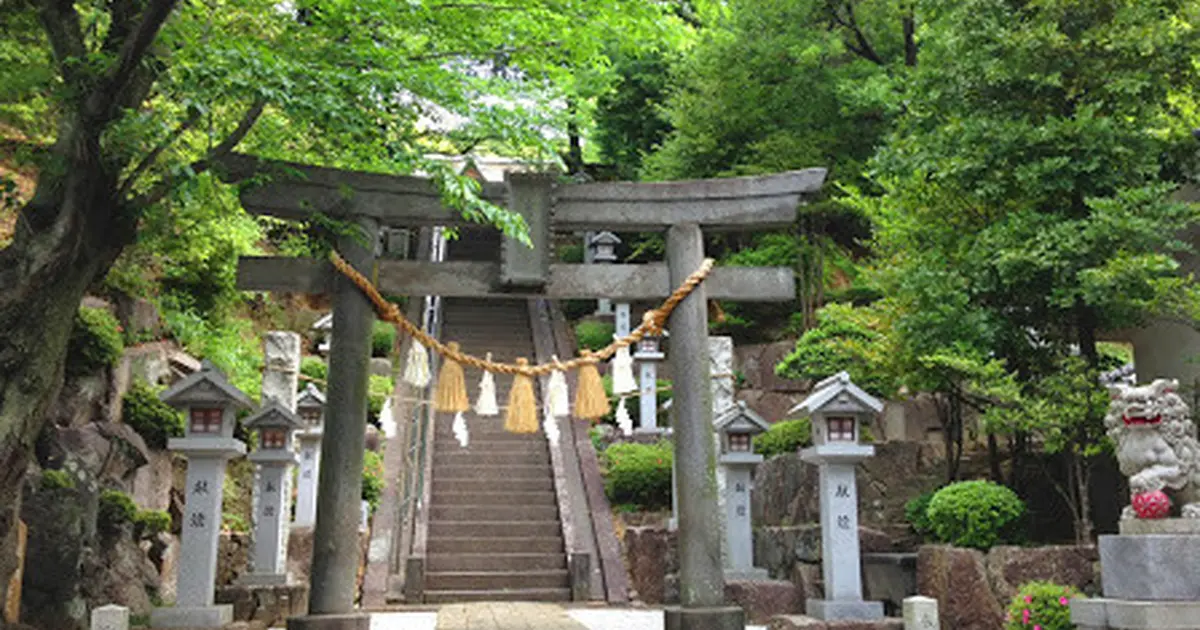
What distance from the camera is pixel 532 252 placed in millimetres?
8219

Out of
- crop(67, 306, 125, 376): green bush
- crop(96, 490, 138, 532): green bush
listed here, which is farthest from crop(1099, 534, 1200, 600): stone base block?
crop(67, 306, 125, 376): green bush

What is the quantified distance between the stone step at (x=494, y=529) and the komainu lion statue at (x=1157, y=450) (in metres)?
8.71

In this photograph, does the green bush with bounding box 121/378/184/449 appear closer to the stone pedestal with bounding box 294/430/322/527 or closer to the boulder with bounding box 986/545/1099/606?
the stone pedestal with bounding box 294/430/322/527

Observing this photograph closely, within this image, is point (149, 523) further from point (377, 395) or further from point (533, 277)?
point (377, 395)

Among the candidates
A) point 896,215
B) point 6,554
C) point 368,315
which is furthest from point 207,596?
point 896,215

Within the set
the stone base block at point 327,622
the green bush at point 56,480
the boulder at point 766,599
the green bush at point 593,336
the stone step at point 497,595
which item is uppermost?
the green bush at point 593,336

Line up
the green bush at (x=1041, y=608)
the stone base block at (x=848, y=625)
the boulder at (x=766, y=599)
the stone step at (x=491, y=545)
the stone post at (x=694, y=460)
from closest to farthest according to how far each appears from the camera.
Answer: the stone post at (x=694, y=460), the green bush at (x=1041, y=608), the stone base block at (x=848, y=625), the boulder at (x=766, y=599), the stone step at (x=491, y=545)

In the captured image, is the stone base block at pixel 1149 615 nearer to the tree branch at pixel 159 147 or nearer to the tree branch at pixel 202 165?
the tree branch at pixel 202 165

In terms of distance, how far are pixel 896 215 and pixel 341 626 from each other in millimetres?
8610

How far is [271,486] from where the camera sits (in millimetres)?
11820

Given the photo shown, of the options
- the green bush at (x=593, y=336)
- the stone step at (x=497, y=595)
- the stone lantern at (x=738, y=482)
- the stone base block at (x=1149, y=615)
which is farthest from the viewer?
the green bush at (x=593, y=336)

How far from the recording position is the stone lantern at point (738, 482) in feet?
40.3

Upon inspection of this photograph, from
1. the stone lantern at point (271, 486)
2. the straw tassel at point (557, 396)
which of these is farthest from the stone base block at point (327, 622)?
the stone lantern at point (271, 486)

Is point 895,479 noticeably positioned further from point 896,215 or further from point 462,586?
point 462,586
